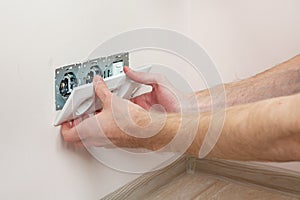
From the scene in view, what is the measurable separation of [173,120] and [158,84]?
268 millimetres

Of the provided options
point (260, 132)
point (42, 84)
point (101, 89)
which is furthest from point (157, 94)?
point (260, 132)

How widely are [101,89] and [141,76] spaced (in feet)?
0.49

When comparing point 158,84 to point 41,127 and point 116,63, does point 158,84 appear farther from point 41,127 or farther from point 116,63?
point 41,127

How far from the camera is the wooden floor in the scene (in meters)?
1.27

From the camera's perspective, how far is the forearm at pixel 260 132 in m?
0.61

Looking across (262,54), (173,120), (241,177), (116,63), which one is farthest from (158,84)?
(241,177)

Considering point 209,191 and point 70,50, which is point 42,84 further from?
point 209,191

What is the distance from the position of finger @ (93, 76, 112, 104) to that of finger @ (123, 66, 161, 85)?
0.30ft

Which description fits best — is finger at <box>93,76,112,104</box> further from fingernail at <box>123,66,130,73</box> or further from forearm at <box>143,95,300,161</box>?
forearm at <box>143,95,300,161</box>

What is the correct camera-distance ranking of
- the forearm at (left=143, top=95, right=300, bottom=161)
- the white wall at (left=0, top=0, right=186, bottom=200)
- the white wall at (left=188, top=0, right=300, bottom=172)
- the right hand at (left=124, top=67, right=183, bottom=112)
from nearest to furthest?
the forearm at (left=143, top=95, right=300, bottom=161) < the white wall at (left=0, top=0, right=186, bottom=200) < the right hand at (left=124, top=67, right=183, bottom=112) < the white wall at (left=188, top=0, right=300, bottom=172)

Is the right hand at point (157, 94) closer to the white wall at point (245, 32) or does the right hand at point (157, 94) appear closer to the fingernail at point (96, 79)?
the fingernail at point (96, 79)

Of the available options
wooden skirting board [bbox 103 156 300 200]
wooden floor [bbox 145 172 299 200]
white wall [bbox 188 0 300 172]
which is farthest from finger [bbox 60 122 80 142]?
white wall [bbox 188 0 300 172]

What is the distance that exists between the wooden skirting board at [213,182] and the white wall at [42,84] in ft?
0.69

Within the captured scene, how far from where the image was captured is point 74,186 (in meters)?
1.06
